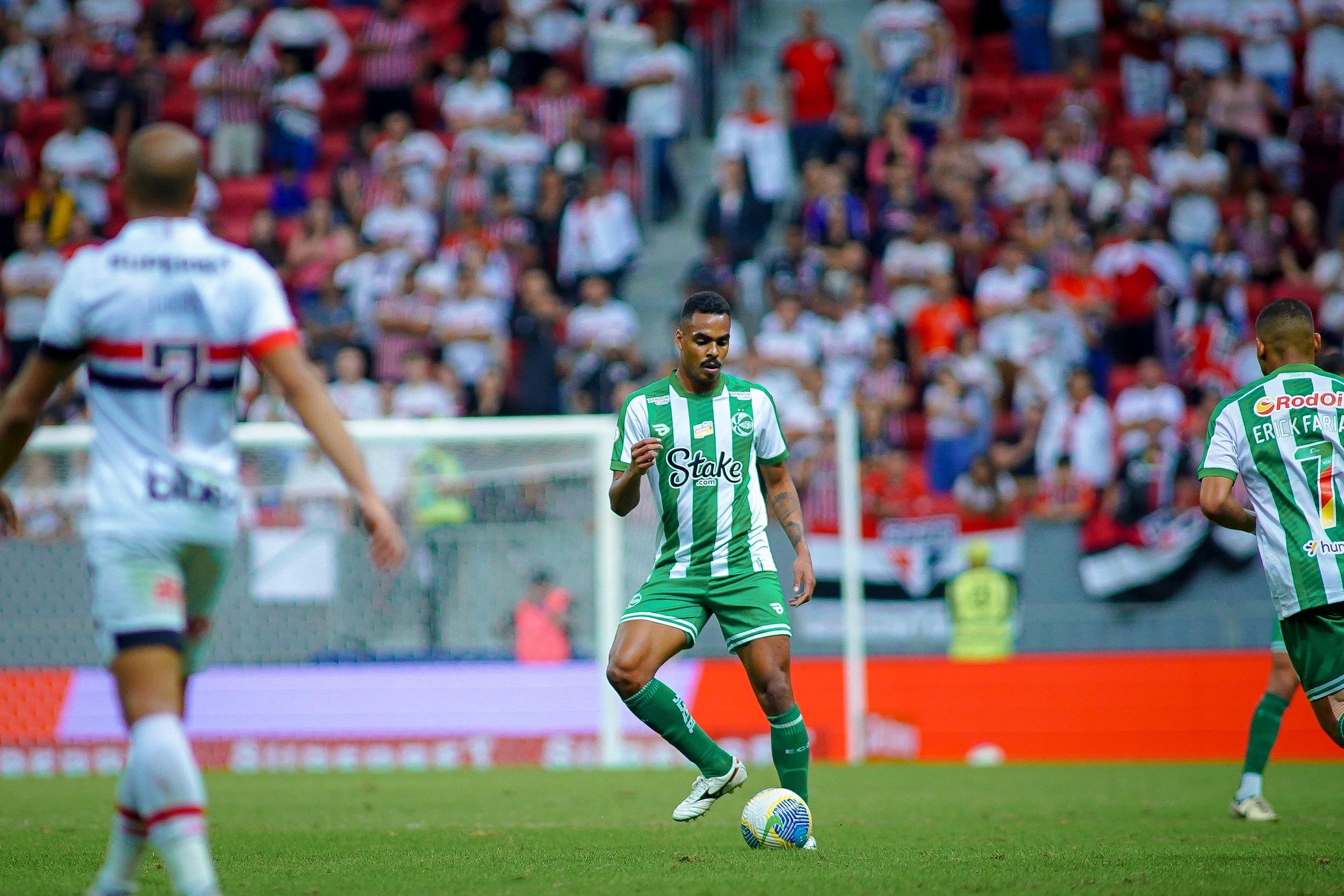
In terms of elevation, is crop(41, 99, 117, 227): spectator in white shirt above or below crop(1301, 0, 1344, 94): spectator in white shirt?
below

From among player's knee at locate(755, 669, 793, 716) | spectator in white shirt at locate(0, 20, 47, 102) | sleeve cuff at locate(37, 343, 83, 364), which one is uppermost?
spectator in white shirt at locate(0, 20, 47, 102)

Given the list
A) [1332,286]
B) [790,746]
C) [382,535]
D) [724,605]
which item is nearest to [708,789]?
[790,746]

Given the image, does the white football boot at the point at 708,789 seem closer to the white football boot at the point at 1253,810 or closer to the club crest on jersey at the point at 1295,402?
the club crest on jersey at the point at 1295,402

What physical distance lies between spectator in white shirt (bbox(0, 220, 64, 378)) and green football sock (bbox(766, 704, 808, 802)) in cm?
1445

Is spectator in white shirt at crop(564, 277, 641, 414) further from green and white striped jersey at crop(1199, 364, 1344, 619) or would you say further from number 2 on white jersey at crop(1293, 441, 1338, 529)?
number 2 on white jersey at crop(1293, 441, 1338, 529)

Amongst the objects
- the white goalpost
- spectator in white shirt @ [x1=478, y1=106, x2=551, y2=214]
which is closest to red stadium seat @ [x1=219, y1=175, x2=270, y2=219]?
spectator in white shirt @ [x1=478, y1=106, x2=551, y2=214]

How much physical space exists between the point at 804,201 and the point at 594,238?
2584mm

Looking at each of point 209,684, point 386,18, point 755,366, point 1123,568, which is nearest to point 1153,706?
point 1123,568

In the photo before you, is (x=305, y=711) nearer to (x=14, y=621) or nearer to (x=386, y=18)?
(x=14, y=621)

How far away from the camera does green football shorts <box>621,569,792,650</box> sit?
23.2ft

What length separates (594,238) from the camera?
61.7 feet

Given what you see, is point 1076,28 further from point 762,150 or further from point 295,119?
point 295,119

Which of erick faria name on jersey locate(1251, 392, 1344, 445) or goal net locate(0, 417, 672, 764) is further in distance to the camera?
goal net locate(0, 417, 672, 764)

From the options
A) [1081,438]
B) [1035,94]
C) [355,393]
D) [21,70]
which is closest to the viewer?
[1081,438]
